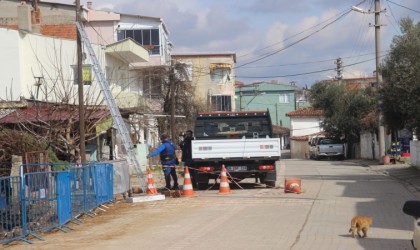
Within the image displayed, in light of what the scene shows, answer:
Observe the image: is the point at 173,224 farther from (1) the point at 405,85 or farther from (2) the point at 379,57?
(2) the point at 379,57

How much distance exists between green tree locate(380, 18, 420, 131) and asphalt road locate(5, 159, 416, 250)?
4343 millimetres

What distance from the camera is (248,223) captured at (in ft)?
42.2

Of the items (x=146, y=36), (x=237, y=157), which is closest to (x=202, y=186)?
(x=237, y=157)

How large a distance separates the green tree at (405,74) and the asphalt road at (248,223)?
4343mm

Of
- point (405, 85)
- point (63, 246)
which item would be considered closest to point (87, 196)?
point (63, 246)

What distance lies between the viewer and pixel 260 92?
9481 centimetres

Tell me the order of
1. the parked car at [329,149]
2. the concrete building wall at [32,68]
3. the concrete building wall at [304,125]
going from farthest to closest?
the concrete building wall at [304,125], the parked car at [329,149], the concrete building wall at [32,68]

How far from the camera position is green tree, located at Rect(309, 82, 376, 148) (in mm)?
49250

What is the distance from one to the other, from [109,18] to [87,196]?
34884 millimetres

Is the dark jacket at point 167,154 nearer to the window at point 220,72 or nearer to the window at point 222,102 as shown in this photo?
the window at point 222,102

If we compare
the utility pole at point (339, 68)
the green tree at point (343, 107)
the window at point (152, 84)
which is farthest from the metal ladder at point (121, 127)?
the utility pole at point (339, 68)

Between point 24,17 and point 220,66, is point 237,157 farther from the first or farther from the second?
point 220,66

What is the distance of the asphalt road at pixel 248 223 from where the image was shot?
34.7 feet

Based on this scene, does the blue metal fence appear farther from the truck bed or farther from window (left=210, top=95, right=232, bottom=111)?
window (left=210, top=95, right=232, bottom=111)
